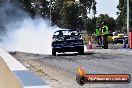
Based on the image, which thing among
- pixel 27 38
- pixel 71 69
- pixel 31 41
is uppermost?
pixel 27 38

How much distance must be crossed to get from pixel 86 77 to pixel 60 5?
12289 cm

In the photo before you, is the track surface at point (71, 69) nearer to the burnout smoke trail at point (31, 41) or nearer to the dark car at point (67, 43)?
the dark car at point (67, 43)

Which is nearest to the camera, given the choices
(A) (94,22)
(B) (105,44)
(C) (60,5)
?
(B) (105,44)

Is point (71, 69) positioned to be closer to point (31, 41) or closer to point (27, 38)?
point (31, 41)

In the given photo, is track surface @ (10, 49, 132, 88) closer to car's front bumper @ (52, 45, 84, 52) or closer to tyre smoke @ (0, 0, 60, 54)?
car's front bumper @ (52, 45, 84, 52)

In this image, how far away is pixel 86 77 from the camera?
3969mm

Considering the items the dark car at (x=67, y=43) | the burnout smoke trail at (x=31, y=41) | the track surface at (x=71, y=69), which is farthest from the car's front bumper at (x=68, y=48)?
the burnout smoke trail at (x=31, y=41)

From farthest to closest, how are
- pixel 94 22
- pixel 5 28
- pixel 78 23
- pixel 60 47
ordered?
pixel 78 23
pixel 94 22
pixel 5 28
pixel 60 47

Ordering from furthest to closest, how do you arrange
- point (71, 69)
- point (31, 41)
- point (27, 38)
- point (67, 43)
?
point (27, 38), point (31, 41), point (67, 43), point (71, 69)

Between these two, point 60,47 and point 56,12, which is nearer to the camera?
point 60,47

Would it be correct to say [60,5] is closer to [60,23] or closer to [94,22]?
[60,23]

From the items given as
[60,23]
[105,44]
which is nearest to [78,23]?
[60,23]

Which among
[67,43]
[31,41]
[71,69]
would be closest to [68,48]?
[67,43]

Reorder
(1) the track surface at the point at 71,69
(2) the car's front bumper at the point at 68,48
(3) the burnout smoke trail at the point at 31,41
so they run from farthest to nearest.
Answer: (3) the burnout smoke trail at the point at 31,41 < (2) the car's front bumper at the point at 68,48 < (1) the track surface at the point at 71,69
